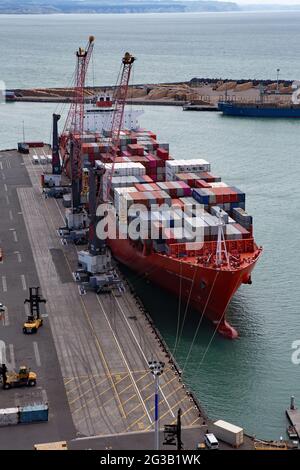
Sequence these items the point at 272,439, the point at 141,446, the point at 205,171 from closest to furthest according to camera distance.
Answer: the point at 141,446 < the point at 272,439 < the point at 205,171

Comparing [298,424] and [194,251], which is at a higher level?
[194,251]

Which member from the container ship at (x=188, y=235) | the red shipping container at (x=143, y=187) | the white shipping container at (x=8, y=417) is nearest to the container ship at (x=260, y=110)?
the container ship at (x=188, y=235)

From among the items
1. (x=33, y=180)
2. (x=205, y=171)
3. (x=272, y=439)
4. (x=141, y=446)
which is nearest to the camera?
(x=141, y=446)

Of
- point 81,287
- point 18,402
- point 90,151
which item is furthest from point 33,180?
point 18,402

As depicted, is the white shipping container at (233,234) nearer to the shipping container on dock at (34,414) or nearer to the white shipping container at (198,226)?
the white shipping container at (198,226)

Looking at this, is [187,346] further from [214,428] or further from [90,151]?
[90,151]

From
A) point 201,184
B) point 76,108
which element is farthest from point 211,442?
point 76,108
